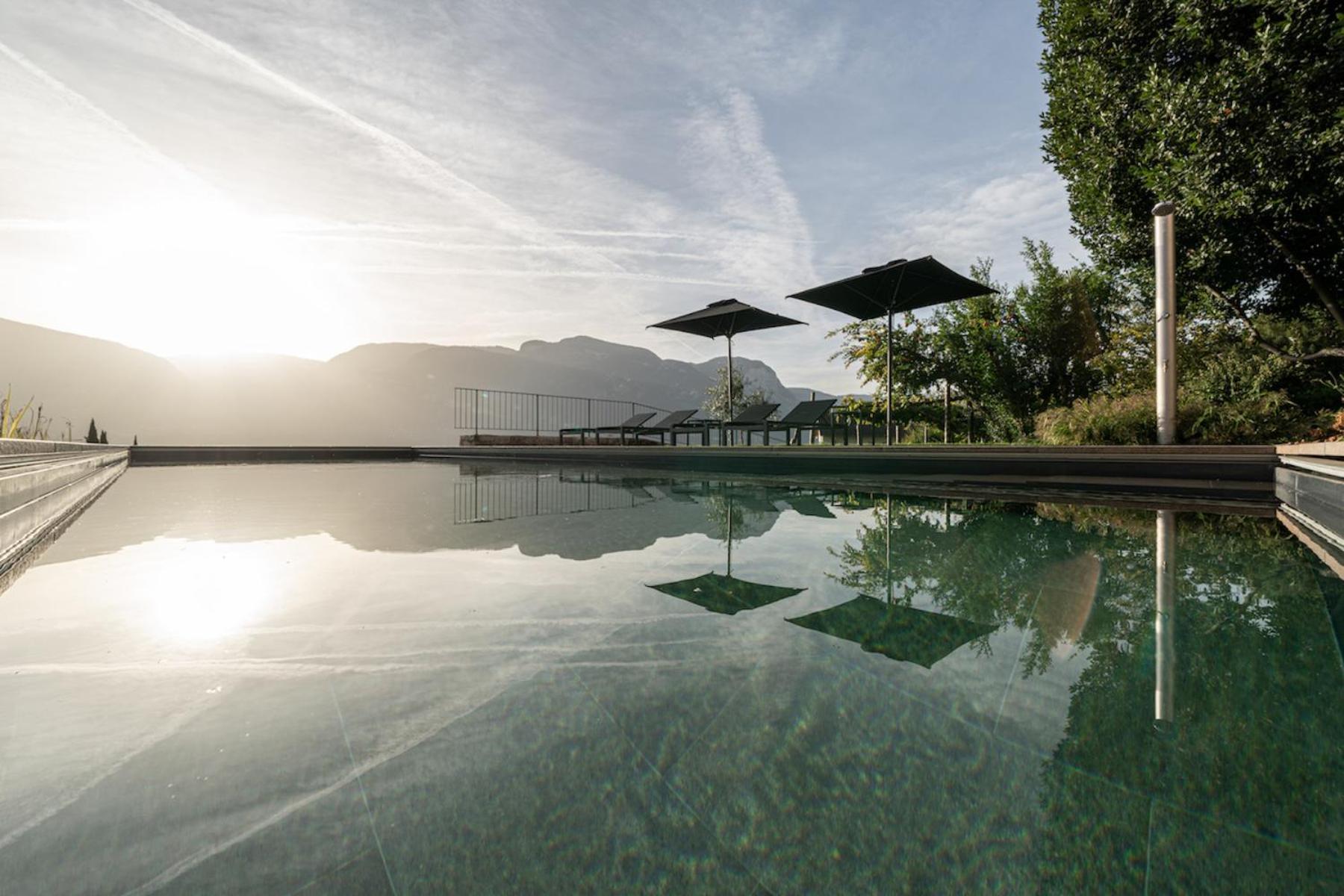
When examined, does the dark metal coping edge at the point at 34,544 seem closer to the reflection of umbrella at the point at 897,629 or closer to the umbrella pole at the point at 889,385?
the reflection of umbrella at the point at 897,629

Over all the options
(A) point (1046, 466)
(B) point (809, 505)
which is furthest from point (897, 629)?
(A) point (1046, 466)

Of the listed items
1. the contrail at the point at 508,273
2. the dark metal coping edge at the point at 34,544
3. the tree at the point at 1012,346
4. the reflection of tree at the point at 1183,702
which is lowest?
the reflection of tree at the point at 1183,702

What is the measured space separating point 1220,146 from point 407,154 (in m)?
16.0

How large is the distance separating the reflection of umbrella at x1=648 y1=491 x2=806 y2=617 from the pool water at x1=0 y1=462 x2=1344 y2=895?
0.07ft

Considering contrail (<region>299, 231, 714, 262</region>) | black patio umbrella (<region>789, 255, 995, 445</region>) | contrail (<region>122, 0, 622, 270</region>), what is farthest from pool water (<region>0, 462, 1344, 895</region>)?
contrail (<region>299, 231, 714, 262</region>)

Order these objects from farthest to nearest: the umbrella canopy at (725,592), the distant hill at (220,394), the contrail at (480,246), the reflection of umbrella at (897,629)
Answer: the distant hill at (220,394) < the contrail at (480,246) < the umbrella canopy at (725,592) < the reflection of umbrella at (897,629)

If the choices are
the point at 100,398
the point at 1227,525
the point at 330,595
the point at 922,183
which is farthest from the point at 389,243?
the point at 100,398

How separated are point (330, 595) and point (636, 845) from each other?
152 centimetres

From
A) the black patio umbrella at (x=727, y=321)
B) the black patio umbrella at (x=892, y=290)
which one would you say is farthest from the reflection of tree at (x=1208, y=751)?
the black patio umbrella at (x=727, y=321)

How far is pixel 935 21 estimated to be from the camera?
21.8ft

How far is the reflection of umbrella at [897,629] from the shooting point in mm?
1297

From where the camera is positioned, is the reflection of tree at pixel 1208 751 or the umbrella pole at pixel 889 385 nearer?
the reflection of tree at pixel 1208 751

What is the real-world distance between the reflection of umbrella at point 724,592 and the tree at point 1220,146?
789cm

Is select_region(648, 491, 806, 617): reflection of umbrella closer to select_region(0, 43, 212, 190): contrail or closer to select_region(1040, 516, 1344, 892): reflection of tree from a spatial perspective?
select_region(1040, 516, 1344, 892): reflection of tree
